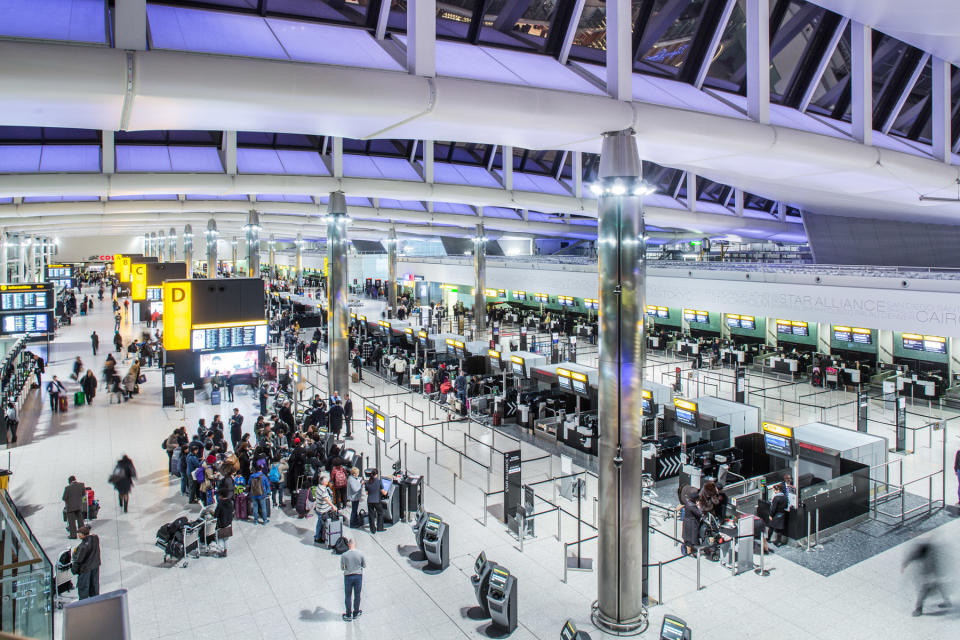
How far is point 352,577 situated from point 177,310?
11.4 metres

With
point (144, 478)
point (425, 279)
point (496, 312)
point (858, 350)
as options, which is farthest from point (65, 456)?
point (425, 279)

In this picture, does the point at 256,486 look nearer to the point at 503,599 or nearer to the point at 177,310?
the point at 503,599

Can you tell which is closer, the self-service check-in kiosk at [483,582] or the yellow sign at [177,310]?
the self-service check-in kiosk at [483,582]

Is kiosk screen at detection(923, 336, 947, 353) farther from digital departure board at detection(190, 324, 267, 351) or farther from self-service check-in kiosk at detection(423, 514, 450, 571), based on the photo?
digital departure board at detection(190, 324, 267, 351)

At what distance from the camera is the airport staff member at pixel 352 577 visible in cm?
781

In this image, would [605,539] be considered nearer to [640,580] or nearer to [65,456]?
[640,580]

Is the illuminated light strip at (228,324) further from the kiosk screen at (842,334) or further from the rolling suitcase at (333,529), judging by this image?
the kiosk screen at (842,334)

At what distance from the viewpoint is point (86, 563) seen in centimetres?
825

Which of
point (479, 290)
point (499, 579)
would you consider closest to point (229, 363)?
point (499, 579)

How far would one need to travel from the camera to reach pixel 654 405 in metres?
16.6

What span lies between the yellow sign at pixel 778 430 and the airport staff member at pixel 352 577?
872 centimetres

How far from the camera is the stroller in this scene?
28.1 feet

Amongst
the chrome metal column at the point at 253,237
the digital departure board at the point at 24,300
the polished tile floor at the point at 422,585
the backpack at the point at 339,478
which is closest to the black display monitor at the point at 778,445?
the polished tile floor at the point at 422,585

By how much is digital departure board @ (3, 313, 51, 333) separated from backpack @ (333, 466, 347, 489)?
1886cm
